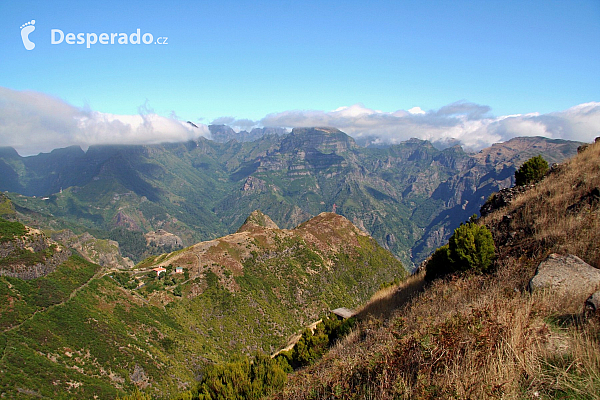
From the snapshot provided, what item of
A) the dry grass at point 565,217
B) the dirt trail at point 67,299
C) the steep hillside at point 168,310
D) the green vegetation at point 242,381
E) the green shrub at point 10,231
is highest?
the dry grass at point 565,217

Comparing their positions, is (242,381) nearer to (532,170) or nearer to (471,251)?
(471,251)

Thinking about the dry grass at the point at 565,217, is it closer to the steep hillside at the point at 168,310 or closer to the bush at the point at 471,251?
the bush at the point at 471,251

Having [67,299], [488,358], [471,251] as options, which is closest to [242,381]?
[488,358]

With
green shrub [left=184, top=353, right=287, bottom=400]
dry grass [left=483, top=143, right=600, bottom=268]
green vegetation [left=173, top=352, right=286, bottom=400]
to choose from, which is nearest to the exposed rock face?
dry grass [left=483, top=143, right=600, bottom=268]

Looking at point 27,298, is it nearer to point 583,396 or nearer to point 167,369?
point 167,369

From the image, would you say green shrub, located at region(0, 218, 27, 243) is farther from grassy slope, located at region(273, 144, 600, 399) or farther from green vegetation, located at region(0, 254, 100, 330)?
grassy slope, located at region(273, 144, 600, 399)

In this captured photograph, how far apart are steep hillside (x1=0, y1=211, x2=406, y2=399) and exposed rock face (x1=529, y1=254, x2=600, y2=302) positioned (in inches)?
1219

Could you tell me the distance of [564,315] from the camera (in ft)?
22.3

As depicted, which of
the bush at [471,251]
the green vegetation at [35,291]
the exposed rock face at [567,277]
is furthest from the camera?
the green vegetation at [35,291]

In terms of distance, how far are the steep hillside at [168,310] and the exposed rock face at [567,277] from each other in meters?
31.0

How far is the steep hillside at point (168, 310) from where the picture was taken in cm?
4947

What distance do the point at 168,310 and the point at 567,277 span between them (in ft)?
281

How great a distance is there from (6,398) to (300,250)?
312 feet

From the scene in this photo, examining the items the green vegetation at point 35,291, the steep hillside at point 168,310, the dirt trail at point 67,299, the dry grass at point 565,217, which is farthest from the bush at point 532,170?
the green vegetation at point 35,291
